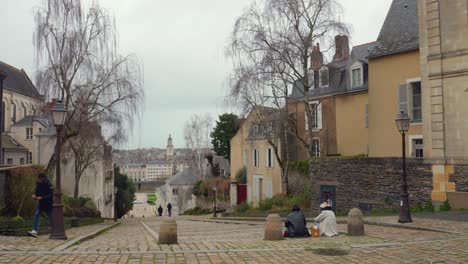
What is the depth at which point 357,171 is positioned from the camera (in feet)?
69.6

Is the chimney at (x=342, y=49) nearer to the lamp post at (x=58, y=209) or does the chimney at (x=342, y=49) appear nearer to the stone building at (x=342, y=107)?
the stone building at (x=342, y=107)

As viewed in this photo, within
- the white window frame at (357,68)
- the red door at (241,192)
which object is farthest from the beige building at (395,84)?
the red door at (241,192)

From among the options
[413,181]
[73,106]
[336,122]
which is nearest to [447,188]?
[413,181]

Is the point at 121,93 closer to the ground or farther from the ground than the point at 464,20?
closer to the ground

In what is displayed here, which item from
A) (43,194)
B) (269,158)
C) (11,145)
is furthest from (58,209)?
(11,145)

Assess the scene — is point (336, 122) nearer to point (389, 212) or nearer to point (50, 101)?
point (389, 212)

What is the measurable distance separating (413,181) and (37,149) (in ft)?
110

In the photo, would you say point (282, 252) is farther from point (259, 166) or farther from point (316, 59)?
point (259, 166)

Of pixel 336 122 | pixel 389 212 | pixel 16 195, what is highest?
pixel 336 122

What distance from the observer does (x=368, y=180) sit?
67.3 feet

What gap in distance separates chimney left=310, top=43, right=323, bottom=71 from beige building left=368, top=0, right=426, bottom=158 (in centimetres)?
265

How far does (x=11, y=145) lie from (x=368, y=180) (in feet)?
115

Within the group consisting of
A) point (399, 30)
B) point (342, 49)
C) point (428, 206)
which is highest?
point (342, 49)

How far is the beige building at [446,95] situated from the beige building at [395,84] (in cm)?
438
